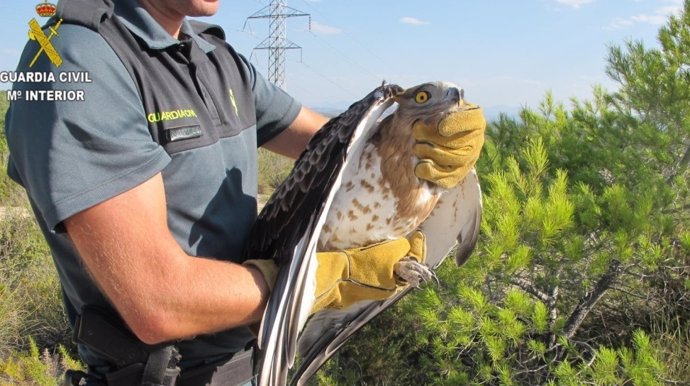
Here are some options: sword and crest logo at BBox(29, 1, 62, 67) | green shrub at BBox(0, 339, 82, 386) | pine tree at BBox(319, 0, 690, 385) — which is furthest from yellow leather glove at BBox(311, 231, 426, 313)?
green shrub at BBox(0, 339, 82, 386)

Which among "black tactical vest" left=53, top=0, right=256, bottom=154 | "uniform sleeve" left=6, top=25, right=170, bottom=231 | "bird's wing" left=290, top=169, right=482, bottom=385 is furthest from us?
"bird's wing" left=290, top=169, right=482, bottom=385

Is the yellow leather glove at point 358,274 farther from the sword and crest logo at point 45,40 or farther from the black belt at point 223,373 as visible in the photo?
the sword and crest logo at point 45,40

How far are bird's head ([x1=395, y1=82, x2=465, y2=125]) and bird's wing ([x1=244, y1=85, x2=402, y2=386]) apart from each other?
6 centimetres

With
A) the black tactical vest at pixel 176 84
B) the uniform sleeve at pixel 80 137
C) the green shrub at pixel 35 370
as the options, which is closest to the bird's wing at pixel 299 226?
the black tactical vest at pixel 176 84

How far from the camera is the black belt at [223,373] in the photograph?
2.14m

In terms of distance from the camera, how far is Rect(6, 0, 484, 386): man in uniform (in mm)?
1497

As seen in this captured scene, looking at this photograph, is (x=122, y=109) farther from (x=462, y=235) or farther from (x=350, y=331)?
(x=462, y=235)

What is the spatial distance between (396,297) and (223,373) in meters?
0.80

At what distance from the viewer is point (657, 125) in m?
4.25

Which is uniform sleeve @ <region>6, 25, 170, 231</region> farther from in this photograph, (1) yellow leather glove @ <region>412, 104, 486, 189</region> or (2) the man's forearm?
(1) yellow leather glove @ <region>412, 104, 486, 189</region>

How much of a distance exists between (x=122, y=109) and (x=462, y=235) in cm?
163

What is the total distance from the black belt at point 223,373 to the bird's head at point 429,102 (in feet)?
3.81

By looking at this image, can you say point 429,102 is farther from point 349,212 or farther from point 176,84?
point 176,84

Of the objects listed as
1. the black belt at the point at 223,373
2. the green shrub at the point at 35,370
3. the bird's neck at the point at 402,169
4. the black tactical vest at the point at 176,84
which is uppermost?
the black tactical vest at the point at 176,84
